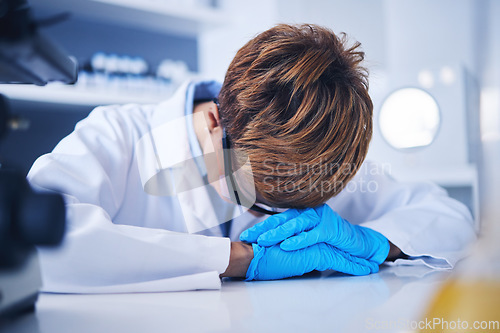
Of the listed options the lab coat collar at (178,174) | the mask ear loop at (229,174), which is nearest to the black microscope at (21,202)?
the mask ear loop at (229,174)

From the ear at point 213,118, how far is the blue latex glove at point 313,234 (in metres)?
0.31

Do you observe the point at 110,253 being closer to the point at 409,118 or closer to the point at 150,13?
the point at 409,118

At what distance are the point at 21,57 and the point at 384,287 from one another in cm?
68

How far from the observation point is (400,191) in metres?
1.44

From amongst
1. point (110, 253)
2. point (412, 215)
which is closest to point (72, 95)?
point (110, 253)

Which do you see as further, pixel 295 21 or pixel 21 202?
pixel 295 21

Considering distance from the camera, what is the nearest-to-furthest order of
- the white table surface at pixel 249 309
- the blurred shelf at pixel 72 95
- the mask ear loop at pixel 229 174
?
the white table surface at pixel 249 309 → the mask ear loop at pixel 229 174 → the blurred shelf at pixel 72 95

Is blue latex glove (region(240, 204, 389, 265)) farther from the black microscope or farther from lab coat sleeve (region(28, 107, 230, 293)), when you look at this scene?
the black microscope

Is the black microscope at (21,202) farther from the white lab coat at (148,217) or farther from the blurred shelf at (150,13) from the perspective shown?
the blurred shelf at (150,13)

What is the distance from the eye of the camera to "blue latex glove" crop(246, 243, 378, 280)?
0.92 meters

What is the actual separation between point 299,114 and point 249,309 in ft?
1.49

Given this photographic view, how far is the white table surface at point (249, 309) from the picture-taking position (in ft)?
1.67

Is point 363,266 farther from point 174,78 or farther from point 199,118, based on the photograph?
point 174,78

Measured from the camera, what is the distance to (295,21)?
2803 millimetres
